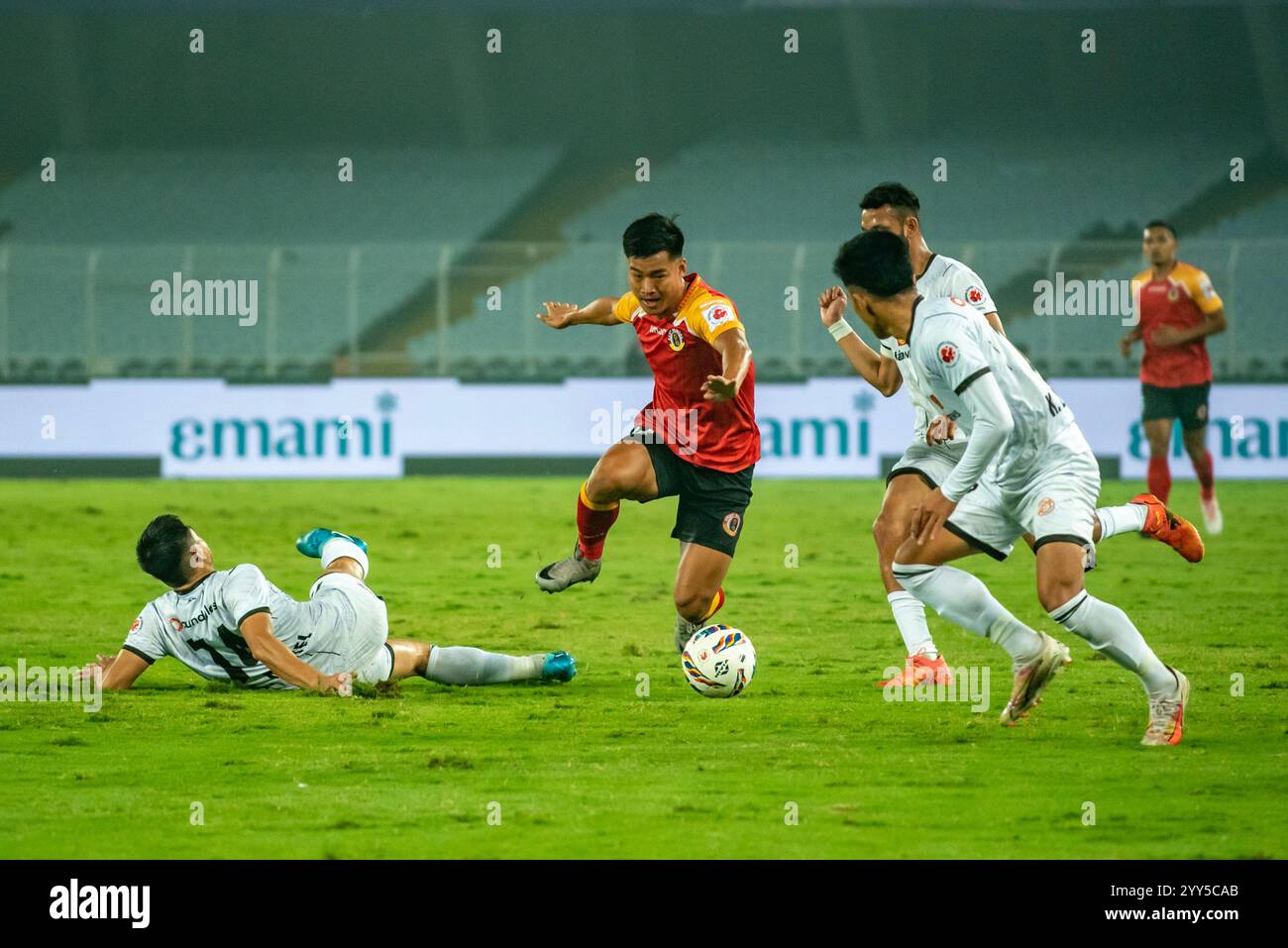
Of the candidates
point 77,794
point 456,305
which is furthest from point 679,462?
point 456,305

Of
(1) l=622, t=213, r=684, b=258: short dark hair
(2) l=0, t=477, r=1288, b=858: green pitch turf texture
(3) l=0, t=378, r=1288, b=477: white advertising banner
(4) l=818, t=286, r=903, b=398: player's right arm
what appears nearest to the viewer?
(2) l=0, t=477, r=1288, b=858: green pitch turf texture

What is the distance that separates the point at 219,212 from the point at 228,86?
4.35 m

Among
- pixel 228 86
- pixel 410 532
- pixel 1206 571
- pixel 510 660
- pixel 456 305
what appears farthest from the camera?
pixel 228 86

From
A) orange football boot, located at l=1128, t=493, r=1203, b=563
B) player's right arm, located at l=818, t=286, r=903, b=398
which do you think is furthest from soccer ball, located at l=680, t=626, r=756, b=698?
orange football boot, located at l=1128, t=493, r=1203, b=563

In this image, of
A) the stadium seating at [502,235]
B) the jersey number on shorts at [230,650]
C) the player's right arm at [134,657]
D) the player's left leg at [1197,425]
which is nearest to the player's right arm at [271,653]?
the jersey number on shorts at [230,650]

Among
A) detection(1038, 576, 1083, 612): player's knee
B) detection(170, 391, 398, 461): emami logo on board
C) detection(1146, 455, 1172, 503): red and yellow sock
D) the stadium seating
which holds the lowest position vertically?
detection(1038, 576, 1083, 612): player's knee

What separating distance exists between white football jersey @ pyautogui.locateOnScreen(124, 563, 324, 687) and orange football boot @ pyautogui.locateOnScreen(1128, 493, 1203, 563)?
150 inches

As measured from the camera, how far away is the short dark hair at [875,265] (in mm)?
6754

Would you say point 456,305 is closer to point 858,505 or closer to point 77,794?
point 858,505

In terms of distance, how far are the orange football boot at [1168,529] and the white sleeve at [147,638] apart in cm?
455

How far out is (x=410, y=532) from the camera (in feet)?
53.9

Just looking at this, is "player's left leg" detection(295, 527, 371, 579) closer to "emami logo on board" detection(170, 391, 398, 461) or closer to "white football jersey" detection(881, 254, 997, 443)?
"white football jersey" detection(881, 254, 997, 443)

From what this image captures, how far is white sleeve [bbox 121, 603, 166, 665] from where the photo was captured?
7.99m
